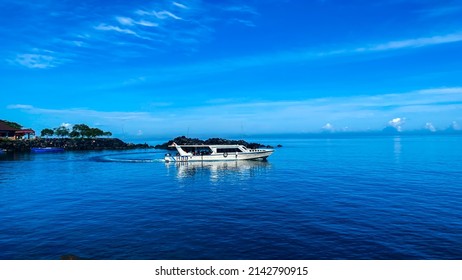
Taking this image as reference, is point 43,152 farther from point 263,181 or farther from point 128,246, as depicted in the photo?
point 128,246

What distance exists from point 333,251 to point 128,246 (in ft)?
40.7

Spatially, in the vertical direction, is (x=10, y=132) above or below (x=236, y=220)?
above

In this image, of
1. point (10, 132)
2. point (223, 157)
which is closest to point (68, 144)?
A: point (10, 132)

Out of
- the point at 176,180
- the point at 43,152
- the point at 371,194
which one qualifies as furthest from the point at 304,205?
the point at 43,152

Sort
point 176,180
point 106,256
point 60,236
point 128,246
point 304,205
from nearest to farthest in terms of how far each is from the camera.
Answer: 1. point 106,256
2. point 128,246
3. point 60,236
4. point 304,205
5. point 176,180

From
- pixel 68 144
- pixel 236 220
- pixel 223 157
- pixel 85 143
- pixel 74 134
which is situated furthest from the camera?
pixel 74 134

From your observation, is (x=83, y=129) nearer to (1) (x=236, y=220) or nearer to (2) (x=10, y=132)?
(2) (x=10, y=132)

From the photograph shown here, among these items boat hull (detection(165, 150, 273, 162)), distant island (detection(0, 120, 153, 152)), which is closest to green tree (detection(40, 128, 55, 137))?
distant island (detection(0, 120, 153, 152))

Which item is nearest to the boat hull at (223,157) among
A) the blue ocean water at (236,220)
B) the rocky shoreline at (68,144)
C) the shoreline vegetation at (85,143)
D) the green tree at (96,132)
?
the blue ocean water at (236,220)

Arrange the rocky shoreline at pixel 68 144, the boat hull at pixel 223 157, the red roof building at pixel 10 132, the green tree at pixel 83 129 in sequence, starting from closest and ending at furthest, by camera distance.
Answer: the boat hull at pixel 223 157 < the rocky shoreline at pixel 68 144 < the red roof building at pixel 10 132 < the green tree at pixel 83 129

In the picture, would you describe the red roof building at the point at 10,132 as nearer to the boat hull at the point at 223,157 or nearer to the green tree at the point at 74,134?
the green tree at the point at 74,134

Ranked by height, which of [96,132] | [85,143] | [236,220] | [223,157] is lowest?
[236,220]

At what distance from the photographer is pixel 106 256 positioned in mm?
17938

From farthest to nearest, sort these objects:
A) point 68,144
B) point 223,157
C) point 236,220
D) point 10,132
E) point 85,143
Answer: point 85,143 → point 68,144 → point 10,132 → point 223,157 → point 236,220
